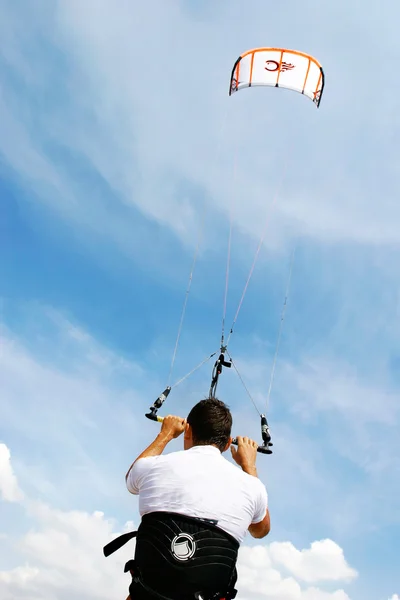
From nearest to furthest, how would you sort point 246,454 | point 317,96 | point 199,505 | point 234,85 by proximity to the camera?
point 199,505, point 246,454, point 234,85, point 317,96

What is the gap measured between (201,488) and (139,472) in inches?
18.7

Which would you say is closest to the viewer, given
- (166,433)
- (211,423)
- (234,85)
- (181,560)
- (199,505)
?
(181,560)

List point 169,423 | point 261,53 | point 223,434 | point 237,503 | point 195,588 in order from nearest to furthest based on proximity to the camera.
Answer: point 195,588
point 237,503
point 223,434
point 169,423
point 261,53

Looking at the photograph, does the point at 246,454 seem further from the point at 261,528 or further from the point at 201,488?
the point at 201,488

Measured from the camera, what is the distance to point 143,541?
3016 mm

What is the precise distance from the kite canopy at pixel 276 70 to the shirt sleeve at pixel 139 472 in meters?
14.6

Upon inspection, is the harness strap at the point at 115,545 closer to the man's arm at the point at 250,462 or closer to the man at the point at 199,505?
the man at the point at 199,505

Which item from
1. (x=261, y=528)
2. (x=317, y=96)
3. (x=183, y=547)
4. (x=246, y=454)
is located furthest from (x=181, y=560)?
(x=317, y=96)

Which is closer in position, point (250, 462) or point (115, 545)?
point (115, 545)

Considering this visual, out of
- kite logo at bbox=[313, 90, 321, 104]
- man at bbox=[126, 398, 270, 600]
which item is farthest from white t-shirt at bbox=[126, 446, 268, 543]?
kite logo at bbox=[313, 90, 321, 104]

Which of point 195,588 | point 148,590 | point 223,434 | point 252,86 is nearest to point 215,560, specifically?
point 195,588

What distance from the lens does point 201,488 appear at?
10.0 feet

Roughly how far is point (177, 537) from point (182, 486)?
280 millimetres

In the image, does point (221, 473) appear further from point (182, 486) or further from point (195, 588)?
point (195, 588)
